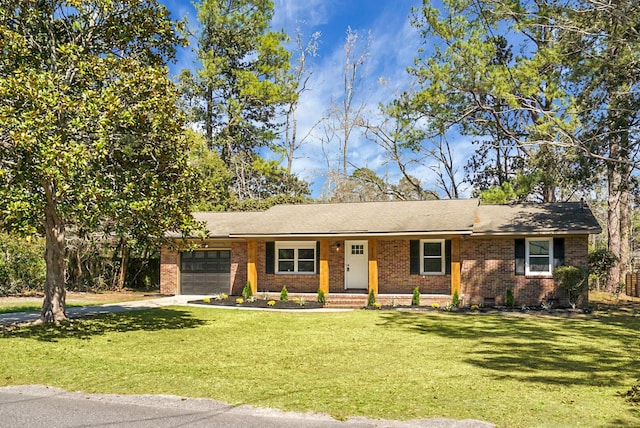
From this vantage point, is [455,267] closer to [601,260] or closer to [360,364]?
[601,260]

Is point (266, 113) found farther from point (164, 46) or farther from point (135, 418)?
point (135, 418)

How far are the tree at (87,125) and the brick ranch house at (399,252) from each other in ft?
24.6

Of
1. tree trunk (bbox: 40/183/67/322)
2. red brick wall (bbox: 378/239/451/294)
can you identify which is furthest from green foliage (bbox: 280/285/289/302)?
tree trunk (bbox: 40/183/67/322)

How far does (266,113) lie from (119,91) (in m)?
28.0

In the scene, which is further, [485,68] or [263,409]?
[485,68]

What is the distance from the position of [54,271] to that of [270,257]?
989cm

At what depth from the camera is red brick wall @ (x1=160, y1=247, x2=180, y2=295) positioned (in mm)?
22859

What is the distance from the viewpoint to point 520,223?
19.3 meters

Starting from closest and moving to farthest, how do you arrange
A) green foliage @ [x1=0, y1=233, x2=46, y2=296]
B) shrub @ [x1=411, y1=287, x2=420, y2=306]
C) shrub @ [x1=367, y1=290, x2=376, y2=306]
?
shrub @ [x1=367, y1=290, x2=376, y2=306], shrub @ [x1=411, y1=287, x2=420, y2=306], green foliage @ [x1=0, y1=233, x2=46, y2=296]

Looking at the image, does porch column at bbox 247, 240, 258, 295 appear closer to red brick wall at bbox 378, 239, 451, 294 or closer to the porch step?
the porch step

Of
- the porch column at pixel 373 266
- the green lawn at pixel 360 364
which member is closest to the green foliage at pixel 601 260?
the green lawn at pixel 360 364

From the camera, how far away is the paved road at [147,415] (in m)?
5.36

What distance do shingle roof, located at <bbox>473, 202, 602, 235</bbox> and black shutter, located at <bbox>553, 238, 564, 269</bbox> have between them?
549 millimetres

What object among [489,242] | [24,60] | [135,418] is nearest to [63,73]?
[24,60]
